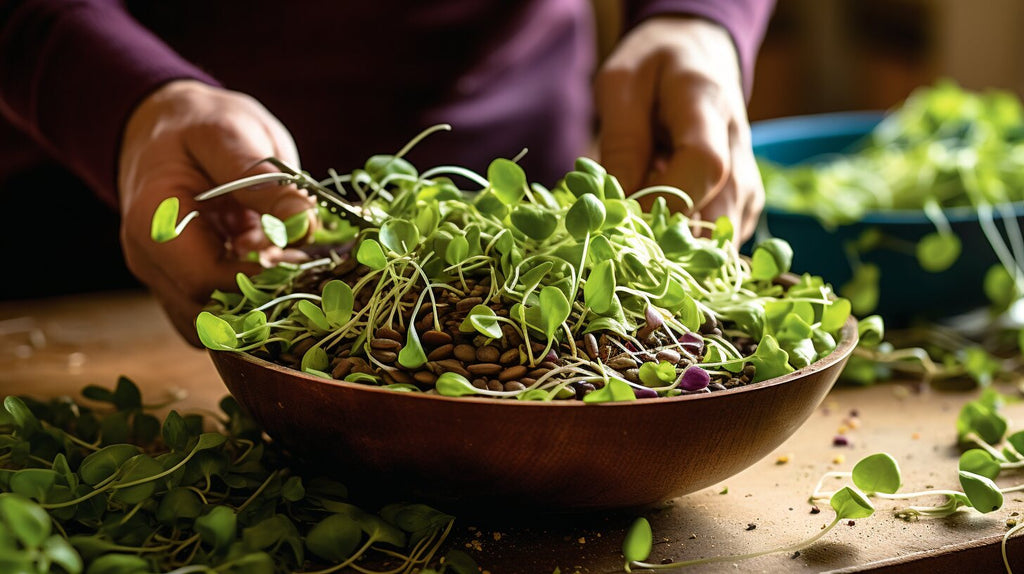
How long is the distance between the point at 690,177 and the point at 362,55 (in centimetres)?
57

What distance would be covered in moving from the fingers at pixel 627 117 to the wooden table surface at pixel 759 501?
0.95ft

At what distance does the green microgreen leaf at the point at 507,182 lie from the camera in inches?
30.0

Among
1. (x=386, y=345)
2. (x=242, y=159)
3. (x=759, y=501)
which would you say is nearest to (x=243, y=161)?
(x=242, y=159)

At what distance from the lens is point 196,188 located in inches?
33.8

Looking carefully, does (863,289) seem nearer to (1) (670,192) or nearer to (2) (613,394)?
(1) (670,192)

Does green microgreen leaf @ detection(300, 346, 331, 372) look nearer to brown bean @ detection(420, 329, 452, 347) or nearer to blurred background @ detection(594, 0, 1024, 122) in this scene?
brown bean @ detection(420, 329, 452, 347)

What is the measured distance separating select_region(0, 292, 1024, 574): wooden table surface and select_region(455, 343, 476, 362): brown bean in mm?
131

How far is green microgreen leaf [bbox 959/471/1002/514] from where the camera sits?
72 cm

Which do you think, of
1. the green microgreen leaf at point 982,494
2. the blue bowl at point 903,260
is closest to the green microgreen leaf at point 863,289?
the blue bowl at point 903,260

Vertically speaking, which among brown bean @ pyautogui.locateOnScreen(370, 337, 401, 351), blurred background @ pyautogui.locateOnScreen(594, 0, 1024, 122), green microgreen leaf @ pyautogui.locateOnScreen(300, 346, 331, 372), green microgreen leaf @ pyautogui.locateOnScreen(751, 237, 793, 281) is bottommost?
blurred background @ pyautogui.locateOnScreen(594, 0, 1024, 122)

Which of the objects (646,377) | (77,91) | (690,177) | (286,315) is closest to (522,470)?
(646,377)

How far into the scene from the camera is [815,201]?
1.23 m

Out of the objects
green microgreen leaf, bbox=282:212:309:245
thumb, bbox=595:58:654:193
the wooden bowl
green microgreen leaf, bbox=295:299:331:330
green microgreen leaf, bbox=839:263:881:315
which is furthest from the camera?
green microgreen leaf, bbox=839:263:881:315

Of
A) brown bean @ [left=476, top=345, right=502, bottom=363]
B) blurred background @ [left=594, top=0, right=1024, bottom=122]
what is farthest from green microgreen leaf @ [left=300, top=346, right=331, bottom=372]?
blurred background @ [left=594, top=0, right=1024, bottom=122]
